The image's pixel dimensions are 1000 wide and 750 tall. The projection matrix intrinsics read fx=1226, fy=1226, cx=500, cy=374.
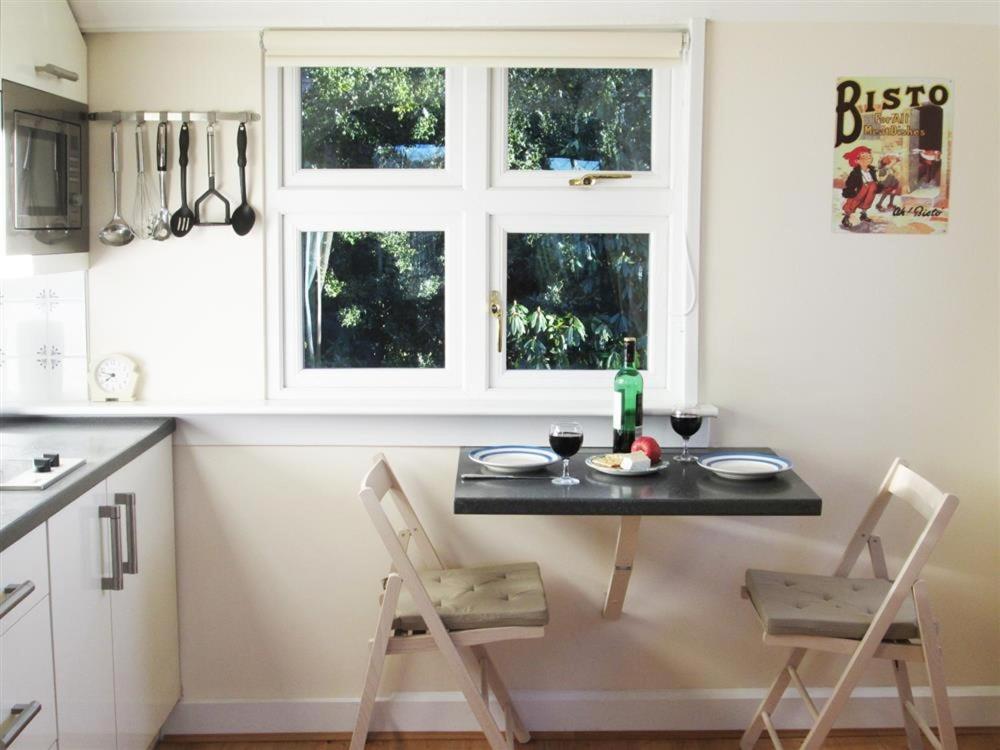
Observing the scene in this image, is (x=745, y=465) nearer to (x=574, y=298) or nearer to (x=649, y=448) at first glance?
(x=649, y=448)

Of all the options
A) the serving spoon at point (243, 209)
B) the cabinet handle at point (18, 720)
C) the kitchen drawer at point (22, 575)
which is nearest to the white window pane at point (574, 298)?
the serving spoon at point (243, 209)

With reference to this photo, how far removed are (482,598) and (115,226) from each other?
4.61 ft

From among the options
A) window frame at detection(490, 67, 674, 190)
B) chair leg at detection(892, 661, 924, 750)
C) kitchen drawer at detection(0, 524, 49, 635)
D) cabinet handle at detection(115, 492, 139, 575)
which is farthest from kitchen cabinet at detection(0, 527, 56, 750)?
chair leg at detection(892, 661, 924, 750)

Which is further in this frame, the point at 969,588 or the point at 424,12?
the point at 969,588

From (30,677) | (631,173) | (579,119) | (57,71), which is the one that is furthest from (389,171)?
(30,677)

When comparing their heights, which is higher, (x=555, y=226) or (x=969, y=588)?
(x=555, y=226)

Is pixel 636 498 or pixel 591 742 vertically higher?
pixel 636 498

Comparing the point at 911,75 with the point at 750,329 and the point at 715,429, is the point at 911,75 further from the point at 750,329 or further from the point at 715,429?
the point at 715,429

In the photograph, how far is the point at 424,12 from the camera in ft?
10.6

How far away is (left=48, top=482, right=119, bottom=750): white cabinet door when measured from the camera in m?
2.50

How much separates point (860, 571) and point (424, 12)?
1949 millimetres

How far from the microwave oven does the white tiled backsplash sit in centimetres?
17

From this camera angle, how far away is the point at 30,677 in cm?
232

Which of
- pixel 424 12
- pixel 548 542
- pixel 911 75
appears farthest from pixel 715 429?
pixel 424 12
